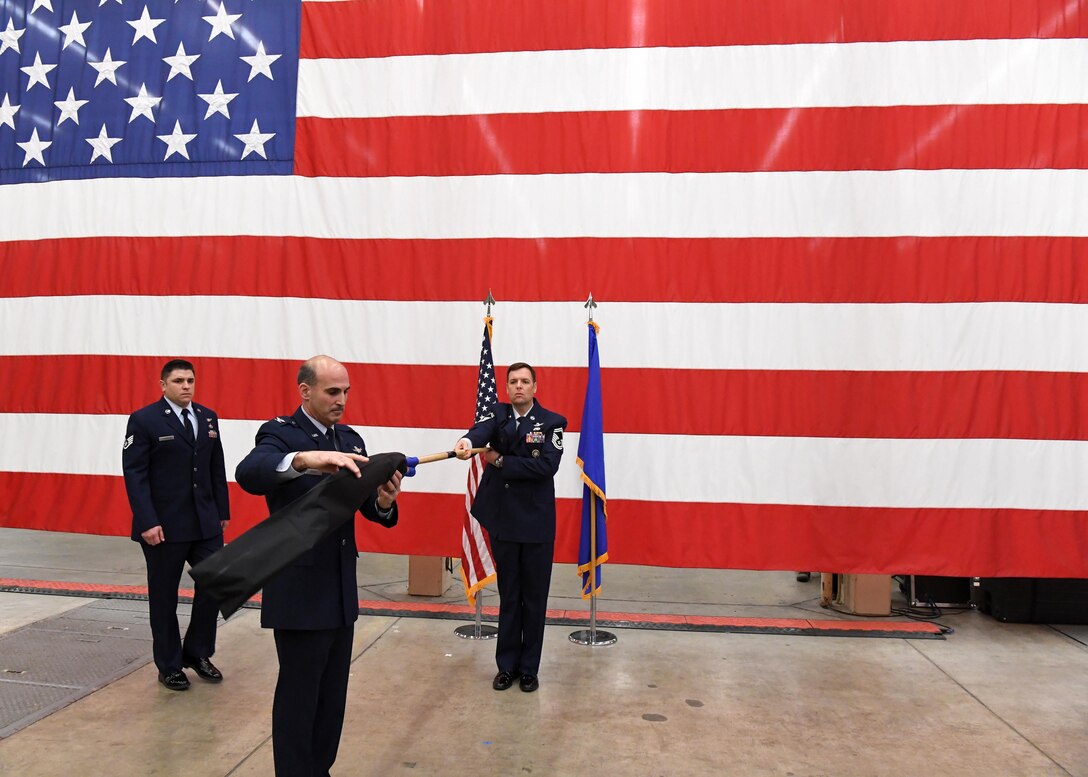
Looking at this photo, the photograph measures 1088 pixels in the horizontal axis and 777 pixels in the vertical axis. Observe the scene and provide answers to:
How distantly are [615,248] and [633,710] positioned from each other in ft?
7.69

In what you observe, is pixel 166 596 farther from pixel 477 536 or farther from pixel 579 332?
pixel 579 332

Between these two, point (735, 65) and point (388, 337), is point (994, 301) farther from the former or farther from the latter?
point (388, 337)

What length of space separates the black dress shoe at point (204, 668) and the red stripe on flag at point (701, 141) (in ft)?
8.76

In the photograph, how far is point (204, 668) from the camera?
3395 mm

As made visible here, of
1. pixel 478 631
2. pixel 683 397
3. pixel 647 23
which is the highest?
pixel 647 23

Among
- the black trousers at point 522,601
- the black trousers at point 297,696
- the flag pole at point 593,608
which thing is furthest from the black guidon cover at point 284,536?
the flag pole at point 593,608

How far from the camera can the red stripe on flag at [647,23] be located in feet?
12.9

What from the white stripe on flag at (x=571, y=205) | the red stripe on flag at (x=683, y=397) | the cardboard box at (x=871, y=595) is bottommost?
the cardboard box at (x=871, y=595)

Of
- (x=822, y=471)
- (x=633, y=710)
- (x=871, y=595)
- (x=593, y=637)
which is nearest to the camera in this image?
(x=633, y=710)

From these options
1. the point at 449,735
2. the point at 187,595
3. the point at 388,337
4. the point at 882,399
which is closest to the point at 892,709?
the point at 882,399

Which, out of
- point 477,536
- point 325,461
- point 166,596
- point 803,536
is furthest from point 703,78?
point 166,596

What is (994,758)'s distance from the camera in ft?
9.16

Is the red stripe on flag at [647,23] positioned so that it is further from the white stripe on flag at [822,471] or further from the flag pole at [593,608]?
the white stripe on flag at [822,471]

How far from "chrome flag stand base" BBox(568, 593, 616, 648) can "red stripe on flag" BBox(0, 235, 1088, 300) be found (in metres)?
1.73
